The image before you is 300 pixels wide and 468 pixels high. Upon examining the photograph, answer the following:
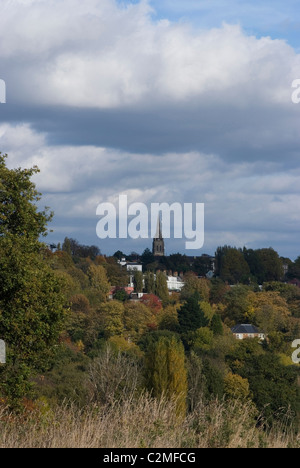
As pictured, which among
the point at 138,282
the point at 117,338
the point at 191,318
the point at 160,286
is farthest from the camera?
the point at 138,282

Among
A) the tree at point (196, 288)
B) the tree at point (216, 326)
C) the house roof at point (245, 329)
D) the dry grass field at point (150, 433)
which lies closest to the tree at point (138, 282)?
the tree at point (196, 288)

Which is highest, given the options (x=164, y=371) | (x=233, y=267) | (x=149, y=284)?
(x=233, y=267)

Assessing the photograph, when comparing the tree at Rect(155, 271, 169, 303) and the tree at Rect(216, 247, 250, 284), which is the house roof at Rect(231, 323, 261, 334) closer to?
the tree at Rect(155, 271, 169, 303)

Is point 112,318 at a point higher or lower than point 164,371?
higher

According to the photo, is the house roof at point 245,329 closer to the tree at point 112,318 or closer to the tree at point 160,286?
the tree at point 112,318

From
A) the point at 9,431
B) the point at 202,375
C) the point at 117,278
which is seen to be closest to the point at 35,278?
the point at 9,431

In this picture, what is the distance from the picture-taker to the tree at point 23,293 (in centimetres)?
1563

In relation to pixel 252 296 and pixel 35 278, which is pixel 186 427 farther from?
pixel 252 296

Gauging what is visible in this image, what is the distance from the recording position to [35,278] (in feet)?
51.6

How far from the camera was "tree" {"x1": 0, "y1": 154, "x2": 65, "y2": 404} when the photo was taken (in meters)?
15.6

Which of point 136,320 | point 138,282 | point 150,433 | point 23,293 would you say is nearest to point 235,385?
point 23,293

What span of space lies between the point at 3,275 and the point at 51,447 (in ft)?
27.5

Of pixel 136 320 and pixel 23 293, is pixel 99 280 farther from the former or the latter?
pixel 23 293

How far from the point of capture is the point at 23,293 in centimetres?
1560
